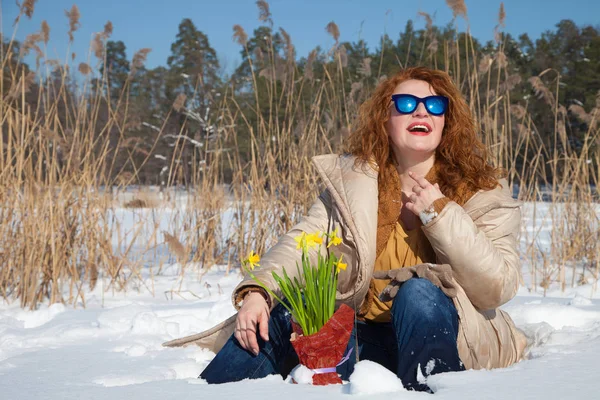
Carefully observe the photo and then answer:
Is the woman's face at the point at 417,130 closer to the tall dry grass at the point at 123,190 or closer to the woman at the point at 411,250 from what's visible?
the woman at the point at 411,250

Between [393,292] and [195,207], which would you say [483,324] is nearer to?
[393,292]

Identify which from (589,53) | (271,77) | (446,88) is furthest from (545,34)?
(446,88)

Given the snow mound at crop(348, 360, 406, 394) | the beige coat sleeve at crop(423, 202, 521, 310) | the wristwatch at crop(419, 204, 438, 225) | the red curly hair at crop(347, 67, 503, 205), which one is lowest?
the snow mound at crop(348, 360, 406, 394)

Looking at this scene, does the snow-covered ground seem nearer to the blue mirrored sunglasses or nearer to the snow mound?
the snow mound

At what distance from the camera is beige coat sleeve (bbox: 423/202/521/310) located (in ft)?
5.47

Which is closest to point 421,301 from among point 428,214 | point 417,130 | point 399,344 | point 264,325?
point 399,344

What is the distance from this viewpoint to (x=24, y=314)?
9.23 ft

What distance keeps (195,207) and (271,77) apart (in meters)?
1.04

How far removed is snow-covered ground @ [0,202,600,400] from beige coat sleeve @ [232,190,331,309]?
1.02ft

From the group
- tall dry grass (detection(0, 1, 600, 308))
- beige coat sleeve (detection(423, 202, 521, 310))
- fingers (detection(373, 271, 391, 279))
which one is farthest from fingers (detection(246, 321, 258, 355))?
tall dry grass (detection(0, 1, 600, 308))

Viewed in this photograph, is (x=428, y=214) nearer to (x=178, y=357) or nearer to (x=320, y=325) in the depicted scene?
(x=320, y=325)

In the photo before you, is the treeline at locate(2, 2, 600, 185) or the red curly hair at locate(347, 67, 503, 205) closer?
the red curly hair at locate(347, 67, 503, 205)

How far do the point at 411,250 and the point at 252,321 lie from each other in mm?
574

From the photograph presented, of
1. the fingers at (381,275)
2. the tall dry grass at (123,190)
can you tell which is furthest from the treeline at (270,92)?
the fingers at (381,275)
